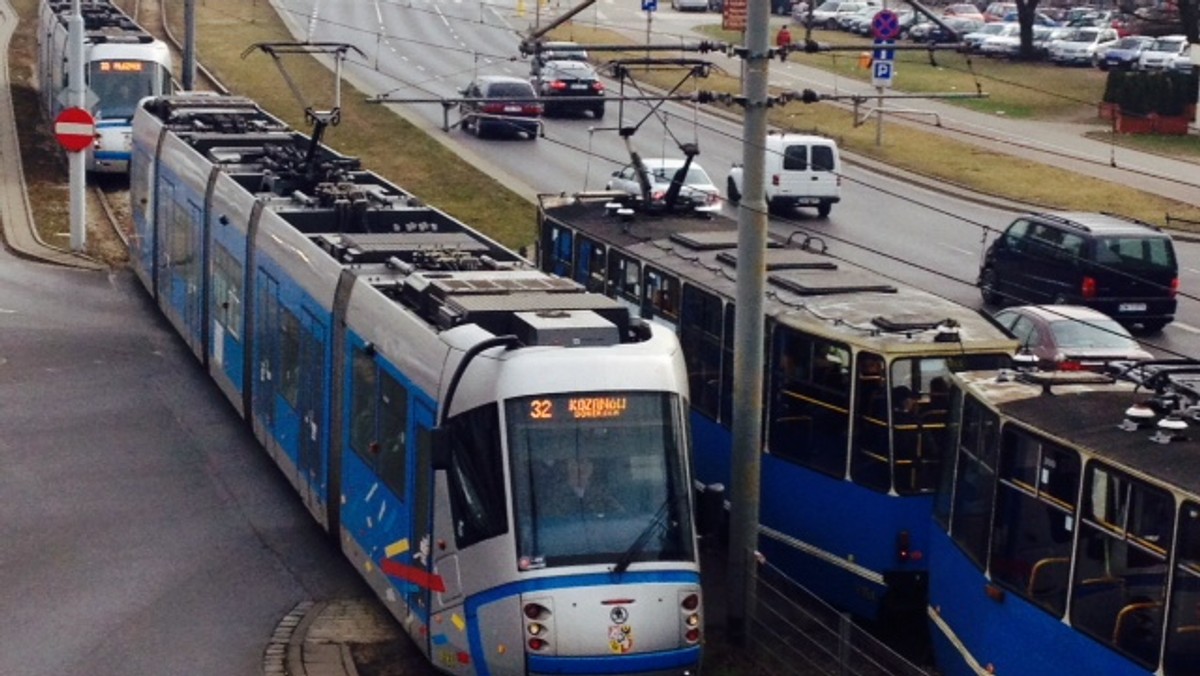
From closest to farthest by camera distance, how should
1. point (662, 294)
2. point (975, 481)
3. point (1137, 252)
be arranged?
point (975, 481)
point (662, 294)
point (1137, 252)

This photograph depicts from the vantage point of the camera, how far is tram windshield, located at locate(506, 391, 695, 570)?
50.1ft

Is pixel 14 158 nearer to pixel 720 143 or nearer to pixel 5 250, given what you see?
pixel 5 250

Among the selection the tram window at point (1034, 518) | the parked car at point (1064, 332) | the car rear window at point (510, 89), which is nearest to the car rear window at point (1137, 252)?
the parked car at point (1064, 332)

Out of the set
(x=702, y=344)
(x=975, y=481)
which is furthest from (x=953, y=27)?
(x=975, y=481)

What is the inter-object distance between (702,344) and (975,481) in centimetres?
571

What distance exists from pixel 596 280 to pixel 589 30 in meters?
55.6

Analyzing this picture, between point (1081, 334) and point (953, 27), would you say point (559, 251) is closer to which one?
point (1081, 334)

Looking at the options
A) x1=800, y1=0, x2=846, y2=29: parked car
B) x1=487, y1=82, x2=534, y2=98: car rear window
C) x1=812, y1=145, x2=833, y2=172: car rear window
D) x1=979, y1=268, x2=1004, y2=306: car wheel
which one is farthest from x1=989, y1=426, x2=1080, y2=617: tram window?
x1=800, y1=0, x2=846, y2=29: parked car

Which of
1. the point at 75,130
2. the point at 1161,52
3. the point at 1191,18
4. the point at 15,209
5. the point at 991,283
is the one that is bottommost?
Answer: the point at 15,209

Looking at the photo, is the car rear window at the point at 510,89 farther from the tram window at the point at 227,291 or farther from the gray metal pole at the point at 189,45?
the tram window at the point at 227,291

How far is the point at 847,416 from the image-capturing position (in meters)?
18.4

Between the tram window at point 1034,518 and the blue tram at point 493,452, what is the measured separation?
2.24m

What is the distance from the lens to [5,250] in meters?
37.6

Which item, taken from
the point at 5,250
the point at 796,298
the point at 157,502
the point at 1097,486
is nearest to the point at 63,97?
the point at 5,250
